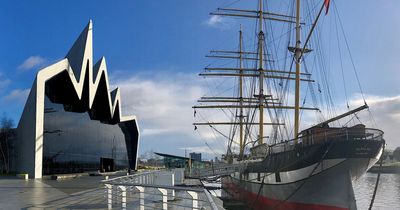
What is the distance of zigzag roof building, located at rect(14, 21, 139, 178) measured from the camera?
33812 mm

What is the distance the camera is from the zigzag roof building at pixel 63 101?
3381 centimetres

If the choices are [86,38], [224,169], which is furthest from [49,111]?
[224,169]

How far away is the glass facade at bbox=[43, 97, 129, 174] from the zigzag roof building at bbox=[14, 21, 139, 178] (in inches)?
5.3

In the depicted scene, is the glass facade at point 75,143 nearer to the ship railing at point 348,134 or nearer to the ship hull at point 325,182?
the ship hull at point 325,182

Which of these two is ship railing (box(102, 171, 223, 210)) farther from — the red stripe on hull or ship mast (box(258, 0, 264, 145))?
ship mast (box(258, 0, 264, 145))

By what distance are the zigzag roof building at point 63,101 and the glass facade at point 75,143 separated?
13 centimetres

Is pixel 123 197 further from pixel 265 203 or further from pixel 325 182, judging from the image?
pixel 265 203

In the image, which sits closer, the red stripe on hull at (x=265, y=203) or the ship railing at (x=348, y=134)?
the ship railing at (x=348, y=134)

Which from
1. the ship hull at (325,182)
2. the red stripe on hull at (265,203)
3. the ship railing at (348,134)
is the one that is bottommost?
the red stripe on hull at (265,203)

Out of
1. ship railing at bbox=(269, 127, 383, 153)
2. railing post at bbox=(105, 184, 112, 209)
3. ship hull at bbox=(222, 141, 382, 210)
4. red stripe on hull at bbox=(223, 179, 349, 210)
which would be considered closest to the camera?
railing post at bbox=(105, 184, 112, 209)

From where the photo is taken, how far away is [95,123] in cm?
5294

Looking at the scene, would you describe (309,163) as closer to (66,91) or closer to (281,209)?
(281,209)

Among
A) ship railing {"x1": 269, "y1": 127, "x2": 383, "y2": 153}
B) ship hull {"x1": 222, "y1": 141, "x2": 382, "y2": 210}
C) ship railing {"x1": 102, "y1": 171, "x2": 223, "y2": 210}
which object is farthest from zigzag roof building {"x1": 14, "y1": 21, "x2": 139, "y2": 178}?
ship railing {"x1": 269, "y1": 127, "x2": 383, "y2": 153}

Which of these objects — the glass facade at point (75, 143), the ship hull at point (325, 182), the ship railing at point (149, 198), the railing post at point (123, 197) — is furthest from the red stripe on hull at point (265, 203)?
the glass facade at point (75, 143)
